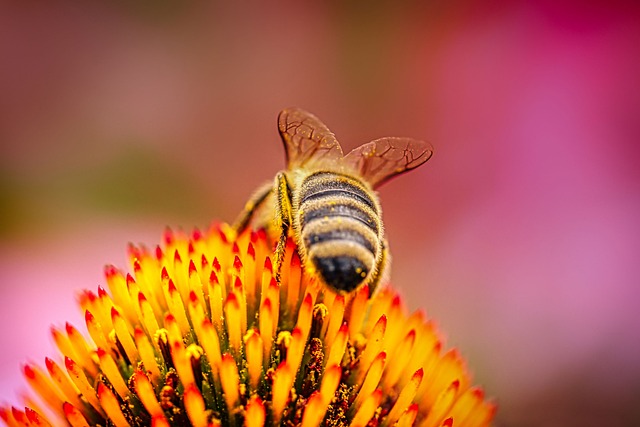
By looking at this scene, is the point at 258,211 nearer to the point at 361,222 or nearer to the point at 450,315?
the point at 361,222

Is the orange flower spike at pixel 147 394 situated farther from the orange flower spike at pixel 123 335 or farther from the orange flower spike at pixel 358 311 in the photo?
the orange flower spike at pixel 358 311

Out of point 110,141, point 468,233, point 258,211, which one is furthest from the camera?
point 110,141

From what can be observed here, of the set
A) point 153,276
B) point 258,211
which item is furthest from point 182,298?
point 258,211

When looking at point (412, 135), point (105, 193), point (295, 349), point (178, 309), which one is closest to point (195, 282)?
point (178, 309)

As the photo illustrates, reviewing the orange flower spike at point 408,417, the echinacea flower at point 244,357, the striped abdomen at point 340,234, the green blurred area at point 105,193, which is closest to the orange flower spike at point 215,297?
the echinacea flower at point 244,357

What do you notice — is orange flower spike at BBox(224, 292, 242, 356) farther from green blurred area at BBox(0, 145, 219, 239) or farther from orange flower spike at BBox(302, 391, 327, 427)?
green blurred area at BBox(0, 145, 219, 239)

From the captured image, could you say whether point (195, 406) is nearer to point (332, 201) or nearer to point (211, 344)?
point (211, 344)

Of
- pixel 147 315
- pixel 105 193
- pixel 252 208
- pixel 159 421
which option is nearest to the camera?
pixel 159 421
